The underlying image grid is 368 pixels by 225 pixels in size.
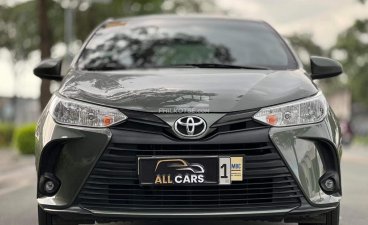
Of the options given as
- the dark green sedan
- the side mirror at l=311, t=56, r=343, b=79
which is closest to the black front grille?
the dark green sedan

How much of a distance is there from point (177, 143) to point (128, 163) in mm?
284

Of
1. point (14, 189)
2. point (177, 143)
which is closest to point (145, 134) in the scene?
point (177, 143)

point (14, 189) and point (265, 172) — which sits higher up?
point (265, 172)

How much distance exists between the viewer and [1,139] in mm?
21781

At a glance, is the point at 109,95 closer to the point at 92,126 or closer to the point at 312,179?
the point at 92,126

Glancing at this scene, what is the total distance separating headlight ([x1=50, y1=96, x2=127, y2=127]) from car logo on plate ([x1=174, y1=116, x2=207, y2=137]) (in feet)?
0.96

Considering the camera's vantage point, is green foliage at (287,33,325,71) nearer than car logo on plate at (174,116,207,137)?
No

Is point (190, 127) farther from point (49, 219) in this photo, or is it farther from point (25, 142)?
point (25, 142)

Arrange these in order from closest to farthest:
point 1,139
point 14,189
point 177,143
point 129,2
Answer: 1. point 177,143
2. point 14,189
3. point 1,139
4. point 129,2

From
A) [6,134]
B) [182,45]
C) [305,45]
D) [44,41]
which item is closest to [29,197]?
[182,45]

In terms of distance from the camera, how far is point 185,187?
12.1 ft

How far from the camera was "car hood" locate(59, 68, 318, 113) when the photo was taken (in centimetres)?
372

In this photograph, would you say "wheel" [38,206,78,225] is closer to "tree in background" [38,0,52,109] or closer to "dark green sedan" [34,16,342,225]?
"dark green sedan" [34,16,342,225]

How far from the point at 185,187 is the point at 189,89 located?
1.88ft
